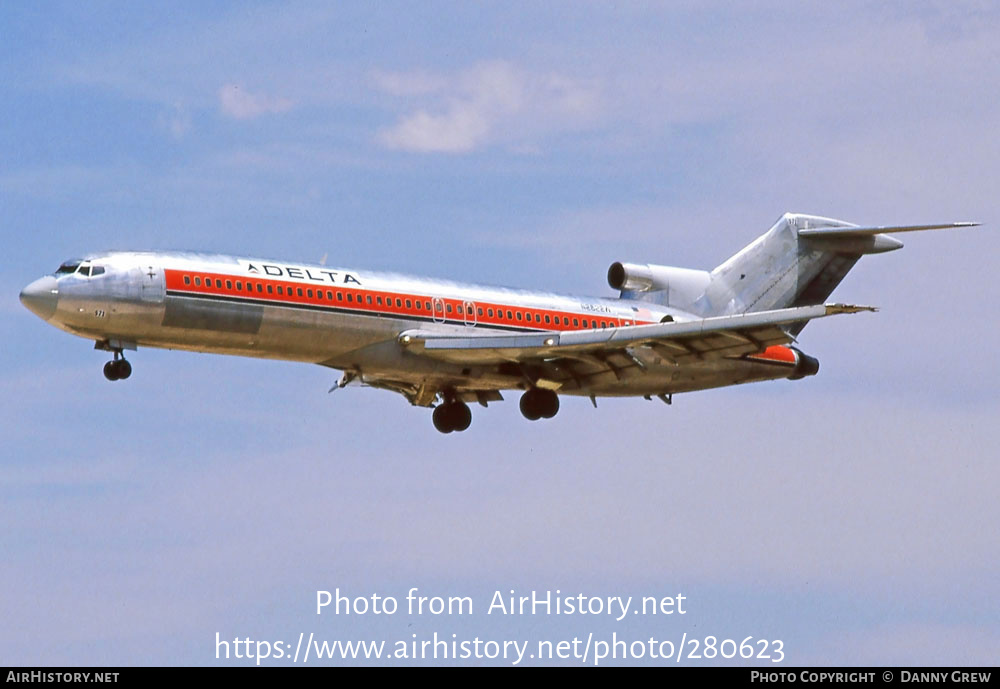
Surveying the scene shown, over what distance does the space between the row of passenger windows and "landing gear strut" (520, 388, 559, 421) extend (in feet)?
5.79

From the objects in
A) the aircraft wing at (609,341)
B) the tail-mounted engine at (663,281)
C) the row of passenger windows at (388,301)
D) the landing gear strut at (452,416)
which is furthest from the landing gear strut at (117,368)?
the tail-mounted engine at (663,281)

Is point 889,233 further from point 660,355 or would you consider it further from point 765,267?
point 660,355

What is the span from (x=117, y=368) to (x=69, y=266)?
2422 millimetres

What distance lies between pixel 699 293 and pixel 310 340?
13.0m

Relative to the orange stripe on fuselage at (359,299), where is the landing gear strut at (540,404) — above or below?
Result: below

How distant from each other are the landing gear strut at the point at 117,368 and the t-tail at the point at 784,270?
52.0 ft

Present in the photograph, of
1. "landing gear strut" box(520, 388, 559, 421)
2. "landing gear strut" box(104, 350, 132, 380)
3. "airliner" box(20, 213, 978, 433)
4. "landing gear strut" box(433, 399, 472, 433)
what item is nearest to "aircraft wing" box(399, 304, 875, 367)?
"airliner" box(20, 213, 978, 433)

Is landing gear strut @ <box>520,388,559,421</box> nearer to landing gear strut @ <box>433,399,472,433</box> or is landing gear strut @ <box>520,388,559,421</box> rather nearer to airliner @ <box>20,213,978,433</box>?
airliner @ <box>20,213,978,433</box>

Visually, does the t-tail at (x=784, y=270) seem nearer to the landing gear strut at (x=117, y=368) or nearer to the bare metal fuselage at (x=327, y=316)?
the bare metal fuselage at (x=327, y=316)

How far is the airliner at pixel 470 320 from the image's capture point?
4053 cm

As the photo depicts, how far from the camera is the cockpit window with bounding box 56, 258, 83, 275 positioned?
133ft

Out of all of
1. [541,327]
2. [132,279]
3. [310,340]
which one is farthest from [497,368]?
[132,279]

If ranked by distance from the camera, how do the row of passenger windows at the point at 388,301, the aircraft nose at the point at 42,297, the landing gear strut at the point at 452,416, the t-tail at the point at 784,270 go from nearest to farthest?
the aircraft nose at the point at 42,297
the row of passenger windows at the point at 388,301
the landing gear strut at the point at 452,416
the t-tail at the point at 784,270

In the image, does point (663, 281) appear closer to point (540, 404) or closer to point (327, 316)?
point (540, 404)
